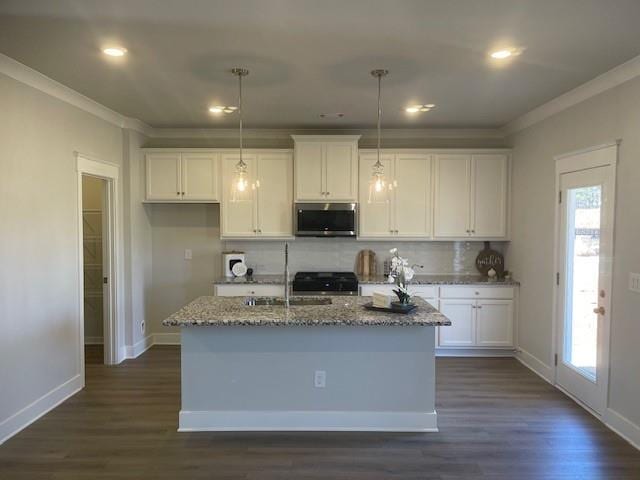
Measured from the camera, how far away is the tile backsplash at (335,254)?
17.9 feet

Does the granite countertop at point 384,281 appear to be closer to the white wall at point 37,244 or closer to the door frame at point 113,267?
the door frame at point 113,267

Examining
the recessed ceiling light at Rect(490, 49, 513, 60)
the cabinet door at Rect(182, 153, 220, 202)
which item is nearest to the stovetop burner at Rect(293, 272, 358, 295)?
the cabinet door at Rect(182, 153, 220, 202)

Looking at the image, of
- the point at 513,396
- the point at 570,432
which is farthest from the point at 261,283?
the point at 570,432

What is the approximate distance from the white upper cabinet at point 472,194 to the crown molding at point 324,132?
0.37 meters

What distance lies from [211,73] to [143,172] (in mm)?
2261

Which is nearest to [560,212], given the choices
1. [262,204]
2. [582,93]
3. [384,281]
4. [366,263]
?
[582,93]

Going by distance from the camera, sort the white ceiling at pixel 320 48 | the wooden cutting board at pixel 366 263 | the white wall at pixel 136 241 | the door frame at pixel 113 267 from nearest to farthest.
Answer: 1. the white ceiling at pixel 320 48
2. the door frame at pixel 113 267
3. the white wall at pixel 136 241
4. the wooden cutting board at pixel 366 263

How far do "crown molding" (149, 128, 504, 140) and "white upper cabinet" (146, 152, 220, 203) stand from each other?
36 centimetres

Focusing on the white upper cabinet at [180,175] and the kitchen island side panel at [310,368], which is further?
the white upper cabinet at [180,175]

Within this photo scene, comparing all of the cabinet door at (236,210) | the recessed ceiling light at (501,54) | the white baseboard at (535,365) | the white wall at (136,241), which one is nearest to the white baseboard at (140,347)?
the white wall at (136,241)

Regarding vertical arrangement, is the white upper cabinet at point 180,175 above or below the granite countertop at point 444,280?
above

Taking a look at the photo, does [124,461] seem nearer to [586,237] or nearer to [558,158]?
[586,237]

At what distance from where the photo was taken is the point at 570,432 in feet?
10.5

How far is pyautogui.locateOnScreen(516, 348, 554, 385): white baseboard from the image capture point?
165 inches
